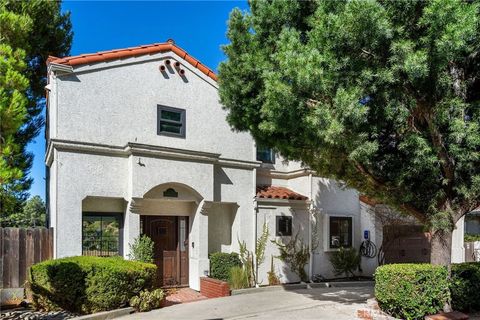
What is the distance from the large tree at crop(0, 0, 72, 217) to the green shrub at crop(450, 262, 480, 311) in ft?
32.5

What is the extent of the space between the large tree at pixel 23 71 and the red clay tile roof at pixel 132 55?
1336 millimetres

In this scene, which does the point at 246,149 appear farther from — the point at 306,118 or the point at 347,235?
the point at 306,118

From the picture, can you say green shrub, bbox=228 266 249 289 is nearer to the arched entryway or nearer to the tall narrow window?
the arched entryway

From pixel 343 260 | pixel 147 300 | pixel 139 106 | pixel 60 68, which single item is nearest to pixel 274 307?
pixel 147 300

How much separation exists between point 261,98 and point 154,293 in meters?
5.84

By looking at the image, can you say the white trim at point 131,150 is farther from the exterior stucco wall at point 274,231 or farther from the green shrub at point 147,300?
the green shrub at point 147,300

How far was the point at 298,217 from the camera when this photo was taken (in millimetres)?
16203

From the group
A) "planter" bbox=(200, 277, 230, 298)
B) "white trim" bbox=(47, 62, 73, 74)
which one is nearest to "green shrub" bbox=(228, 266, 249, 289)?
"planter" bbox=(200, 277, 230, 298)

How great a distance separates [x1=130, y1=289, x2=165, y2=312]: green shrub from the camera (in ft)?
34.7

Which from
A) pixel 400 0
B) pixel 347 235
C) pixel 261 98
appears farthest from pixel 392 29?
pixel 347 235

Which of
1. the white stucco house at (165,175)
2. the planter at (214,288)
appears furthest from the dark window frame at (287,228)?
the planter at (214,288)

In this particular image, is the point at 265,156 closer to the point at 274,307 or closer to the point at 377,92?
the point at 274,307

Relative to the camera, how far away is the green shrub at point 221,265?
Result: 13828mm

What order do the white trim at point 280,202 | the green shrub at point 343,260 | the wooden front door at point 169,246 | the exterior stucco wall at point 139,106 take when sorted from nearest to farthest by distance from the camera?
the exterior stucco wall at point 139,106, the wooden front door at point 169,246, the white trim at point 280,202, the green shrub at point 343,260
